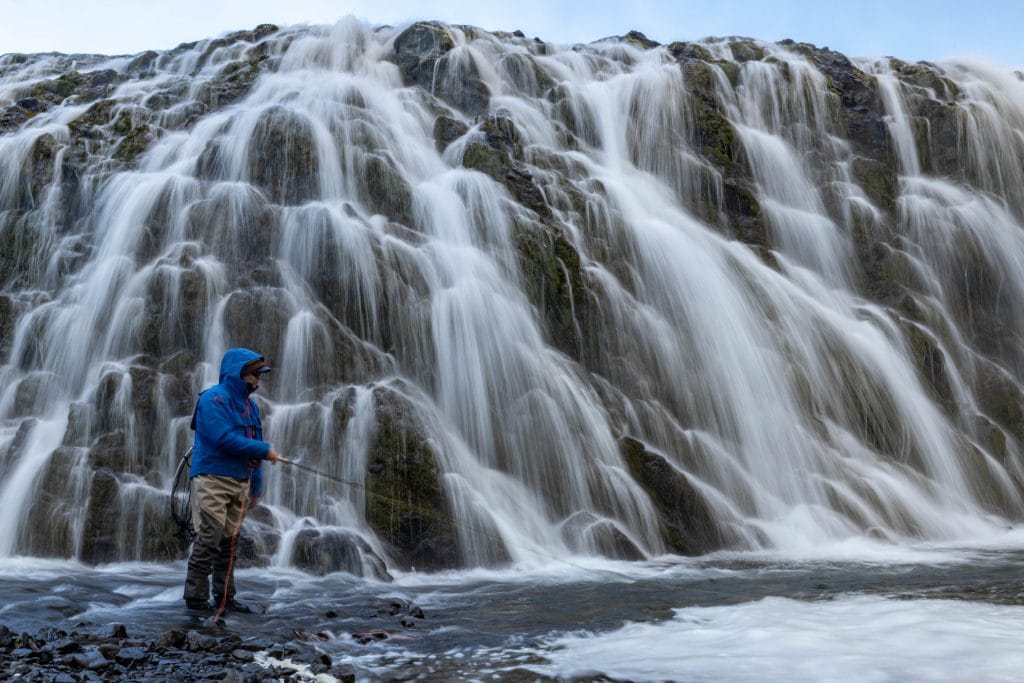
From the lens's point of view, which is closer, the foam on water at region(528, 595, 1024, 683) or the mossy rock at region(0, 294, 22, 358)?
the foam on water at region(528, 595, 1024, 683)

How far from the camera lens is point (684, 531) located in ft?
40.5

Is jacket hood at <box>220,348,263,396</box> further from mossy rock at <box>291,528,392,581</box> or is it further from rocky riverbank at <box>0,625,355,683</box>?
mossy rock at <box>291,528,392,581</box>

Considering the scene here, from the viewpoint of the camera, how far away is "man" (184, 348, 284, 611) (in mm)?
8078

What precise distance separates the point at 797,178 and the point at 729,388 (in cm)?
844

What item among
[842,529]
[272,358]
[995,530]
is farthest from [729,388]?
[272,358]

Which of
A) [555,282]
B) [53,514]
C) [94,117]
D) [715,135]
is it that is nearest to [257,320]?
[53,514]

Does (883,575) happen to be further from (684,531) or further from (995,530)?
(995,530)

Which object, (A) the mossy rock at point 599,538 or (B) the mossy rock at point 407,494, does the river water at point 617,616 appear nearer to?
(A) the mossy rock at point 599,538

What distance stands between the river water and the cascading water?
96 cm

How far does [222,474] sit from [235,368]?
951mm

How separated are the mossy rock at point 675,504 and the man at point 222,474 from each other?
6.02 m

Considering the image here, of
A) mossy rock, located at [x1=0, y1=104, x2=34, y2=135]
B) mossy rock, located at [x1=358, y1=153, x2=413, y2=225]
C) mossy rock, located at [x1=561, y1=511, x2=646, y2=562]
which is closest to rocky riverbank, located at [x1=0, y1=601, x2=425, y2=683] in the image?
mossy rock, located at [x1=561, y1=511, x2=646, y2=562]

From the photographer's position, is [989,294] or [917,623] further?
[989,294]

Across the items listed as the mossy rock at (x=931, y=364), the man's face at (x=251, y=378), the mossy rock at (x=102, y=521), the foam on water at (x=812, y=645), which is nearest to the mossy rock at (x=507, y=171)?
the mossy rock at (x=931, y=364)
